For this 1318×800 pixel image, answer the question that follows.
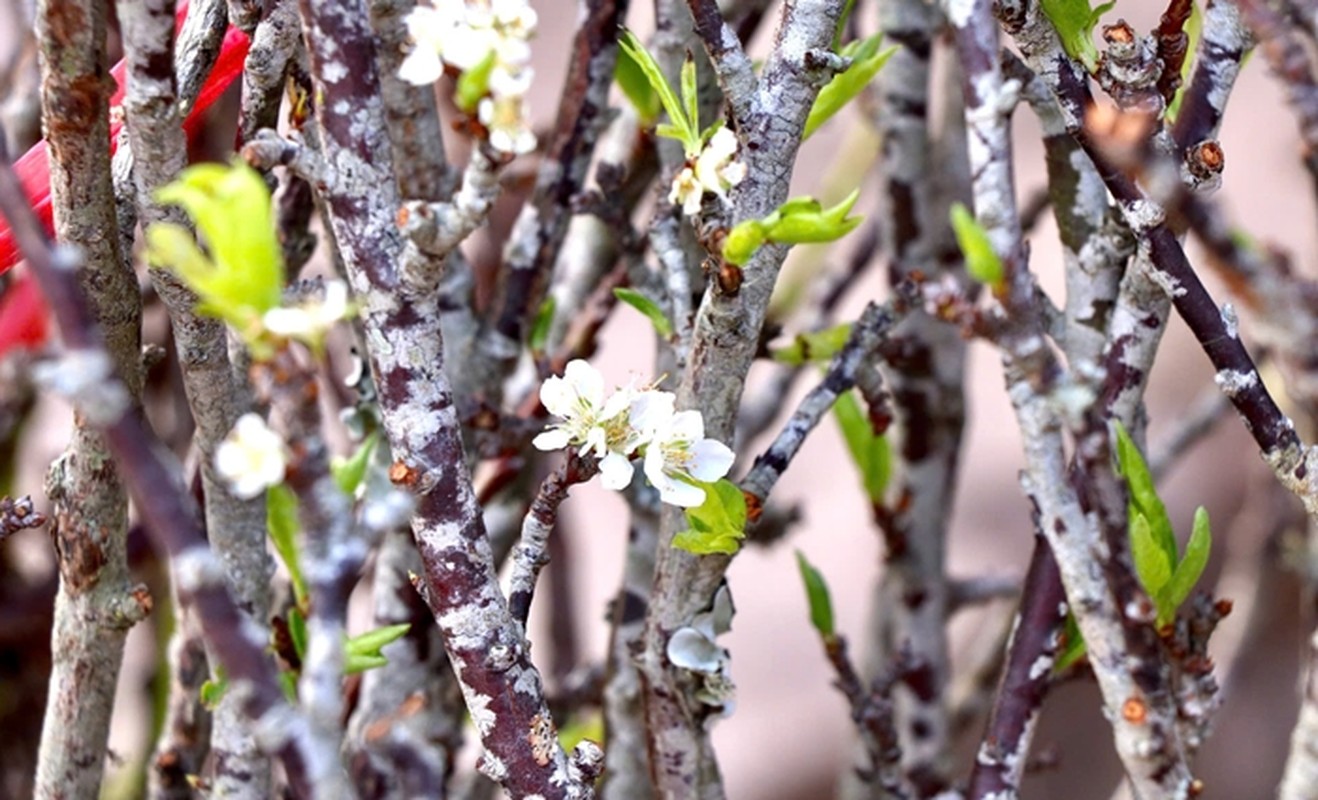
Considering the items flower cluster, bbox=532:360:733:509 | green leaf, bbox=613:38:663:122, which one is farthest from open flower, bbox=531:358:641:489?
green leaf, bbox=613:38:663:122

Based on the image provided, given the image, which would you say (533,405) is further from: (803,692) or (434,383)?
(803,692)

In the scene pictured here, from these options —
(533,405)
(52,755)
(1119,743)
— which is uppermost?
(533,405)

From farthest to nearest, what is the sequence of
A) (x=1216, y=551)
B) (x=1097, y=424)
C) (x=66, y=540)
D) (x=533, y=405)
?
(x=1216, y=551) → (x=533, y=405) → (x=66, y=540) → (x=1097, y=424)

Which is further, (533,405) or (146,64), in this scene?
(533,405)

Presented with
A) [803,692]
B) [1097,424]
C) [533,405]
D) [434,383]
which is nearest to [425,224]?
[434,383]

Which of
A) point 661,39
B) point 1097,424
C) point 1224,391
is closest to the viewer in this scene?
point 1097,424

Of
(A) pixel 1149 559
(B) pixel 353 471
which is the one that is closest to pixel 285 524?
(B) pixel 353 471
